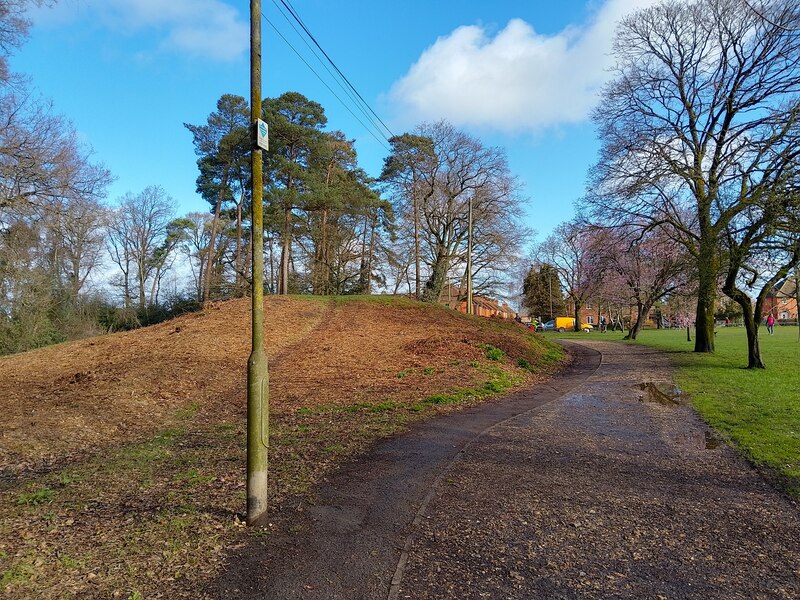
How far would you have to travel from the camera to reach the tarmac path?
3.23 metres

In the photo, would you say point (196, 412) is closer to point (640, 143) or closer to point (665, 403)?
point (665, 403)

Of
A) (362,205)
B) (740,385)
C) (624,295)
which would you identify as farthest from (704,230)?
(624,295)

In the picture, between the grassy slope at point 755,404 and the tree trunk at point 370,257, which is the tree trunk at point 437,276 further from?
the grassy slope at point 755,404

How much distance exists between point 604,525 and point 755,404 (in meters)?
7.63

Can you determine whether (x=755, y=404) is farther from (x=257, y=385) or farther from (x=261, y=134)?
(x=261, y=134)

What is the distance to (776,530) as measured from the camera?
4.02 metres

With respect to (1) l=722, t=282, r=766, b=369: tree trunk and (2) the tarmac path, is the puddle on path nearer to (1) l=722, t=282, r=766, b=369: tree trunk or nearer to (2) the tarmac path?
(2) the tarmac path

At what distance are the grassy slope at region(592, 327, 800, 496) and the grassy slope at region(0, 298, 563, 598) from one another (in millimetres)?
4423

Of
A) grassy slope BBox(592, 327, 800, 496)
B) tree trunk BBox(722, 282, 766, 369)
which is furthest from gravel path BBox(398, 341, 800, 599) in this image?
tree trunk BBox(722, 282, 766, 369)

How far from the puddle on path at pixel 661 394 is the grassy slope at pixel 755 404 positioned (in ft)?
0.99

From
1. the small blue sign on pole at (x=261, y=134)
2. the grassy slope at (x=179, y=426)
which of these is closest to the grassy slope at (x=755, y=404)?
the grassy slope at (x=179, y=426)

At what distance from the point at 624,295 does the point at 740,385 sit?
32.6 m

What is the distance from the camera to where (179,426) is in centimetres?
833

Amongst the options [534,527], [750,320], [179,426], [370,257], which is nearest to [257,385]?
[534,527]
